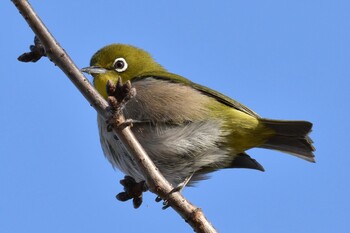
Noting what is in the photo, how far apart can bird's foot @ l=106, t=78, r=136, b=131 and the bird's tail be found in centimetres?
318

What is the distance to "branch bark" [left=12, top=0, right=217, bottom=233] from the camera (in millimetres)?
4004

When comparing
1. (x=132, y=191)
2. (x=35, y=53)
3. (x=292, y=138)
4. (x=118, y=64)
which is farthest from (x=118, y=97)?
(x=118, y=64)

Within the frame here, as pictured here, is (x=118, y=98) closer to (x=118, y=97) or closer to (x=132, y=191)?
(x=118, y=97)

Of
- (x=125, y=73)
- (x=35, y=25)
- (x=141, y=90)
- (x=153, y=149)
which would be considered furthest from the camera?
(x=125, y=73)

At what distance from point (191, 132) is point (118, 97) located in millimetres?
2365

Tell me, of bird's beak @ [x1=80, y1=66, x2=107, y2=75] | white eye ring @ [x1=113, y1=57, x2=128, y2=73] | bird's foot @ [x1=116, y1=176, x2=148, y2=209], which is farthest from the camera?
white eye ring @ [x1=113, y1=57, x2=128, y2=73]

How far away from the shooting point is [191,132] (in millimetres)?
6309

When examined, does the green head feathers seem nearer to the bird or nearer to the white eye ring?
the white eye ring

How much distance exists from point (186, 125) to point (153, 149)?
483mm

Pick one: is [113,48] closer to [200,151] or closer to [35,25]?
[200,151]

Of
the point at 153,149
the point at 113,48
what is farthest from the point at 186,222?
the point at 113,48

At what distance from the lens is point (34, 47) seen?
416cm

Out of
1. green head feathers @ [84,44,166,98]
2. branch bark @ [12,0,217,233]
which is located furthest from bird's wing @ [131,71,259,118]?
branch bark @ [12,0,217,233]

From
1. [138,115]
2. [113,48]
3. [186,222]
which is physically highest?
[113,48]
